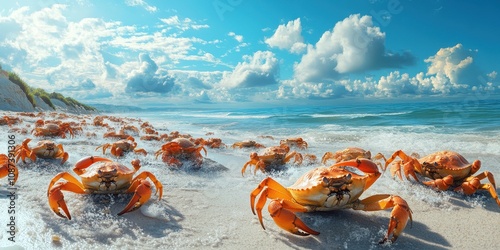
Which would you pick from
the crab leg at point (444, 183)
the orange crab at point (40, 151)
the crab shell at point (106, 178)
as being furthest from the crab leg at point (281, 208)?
the orange crab at point (40, 151)

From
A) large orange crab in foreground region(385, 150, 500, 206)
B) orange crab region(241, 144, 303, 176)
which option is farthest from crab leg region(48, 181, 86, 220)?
large orange crab in foreground region(385, 150, 500, 206)

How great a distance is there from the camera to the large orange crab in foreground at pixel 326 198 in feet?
9.69

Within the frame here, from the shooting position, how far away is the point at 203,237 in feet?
11.1

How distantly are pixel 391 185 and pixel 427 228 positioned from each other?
197 centimetres

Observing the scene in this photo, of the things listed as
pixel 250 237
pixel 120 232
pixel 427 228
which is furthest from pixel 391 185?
pixel 120 232

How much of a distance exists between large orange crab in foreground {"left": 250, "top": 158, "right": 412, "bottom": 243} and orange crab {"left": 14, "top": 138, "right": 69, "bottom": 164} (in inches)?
211

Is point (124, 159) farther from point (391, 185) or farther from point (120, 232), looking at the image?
point (391, 185)

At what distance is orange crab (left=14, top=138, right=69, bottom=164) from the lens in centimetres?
631

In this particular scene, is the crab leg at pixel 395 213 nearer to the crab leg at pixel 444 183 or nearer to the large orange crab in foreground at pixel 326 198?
the large orange crab in foreground at pixel 326 198

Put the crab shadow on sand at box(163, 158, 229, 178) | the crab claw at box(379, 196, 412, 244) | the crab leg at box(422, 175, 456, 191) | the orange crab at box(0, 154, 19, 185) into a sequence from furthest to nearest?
the crab shadow on sand at box(163, 158, 229, 178) < the crab leg at box(422, 175, 456, 191) < the orange crab at box(0, 154, 19, 185) < the crab claw at box(379, 196, 412, 244)

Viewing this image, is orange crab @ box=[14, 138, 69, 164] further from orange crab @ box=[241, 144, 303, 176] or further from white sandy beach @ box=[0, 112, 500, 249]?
orange crab @ box=[241, 144, 303, 176]

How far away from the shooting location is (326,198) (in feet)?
10.1

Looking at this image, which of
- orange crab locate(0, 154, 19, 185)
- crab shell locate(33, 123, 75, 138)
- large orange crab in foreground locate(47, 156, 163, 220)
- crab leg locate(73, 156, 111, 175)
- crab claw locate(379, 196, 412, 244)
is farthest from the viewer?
crab shell locate(33, 123, 75, 138)

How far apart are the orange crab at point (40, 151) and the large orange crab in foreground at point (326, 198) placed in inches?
211
